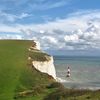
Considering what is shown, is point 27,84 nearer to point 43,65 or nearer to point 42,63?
point 42,63

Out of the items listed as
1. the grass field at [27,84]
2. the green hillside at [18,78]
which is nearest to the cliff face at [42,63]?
the grass field at [27,84]

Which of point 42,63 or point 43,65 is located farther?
point 43,65

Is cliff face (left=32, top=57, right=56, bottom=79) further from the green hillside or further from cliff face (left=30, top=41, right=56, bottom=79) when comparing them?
the green hillside

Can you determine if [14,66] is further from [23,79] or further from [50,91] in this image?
[50,91]

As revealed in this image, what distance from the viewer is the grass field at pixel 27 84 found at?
3931 cm

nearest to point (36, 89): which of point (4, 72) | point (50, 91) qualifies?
point (50, 91)

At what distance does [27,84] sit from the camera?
49562 millimetres

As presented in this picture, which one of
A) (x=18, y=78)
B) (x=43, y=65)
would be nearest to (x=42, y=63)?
(x=43, y=65)

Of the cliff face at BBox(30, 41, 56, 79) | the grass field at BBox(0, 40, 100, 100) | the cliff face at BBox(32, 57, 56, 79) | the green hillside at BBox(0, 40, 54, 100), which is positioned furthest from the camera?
the cliff face at BBox(30, 41, 56, 79)

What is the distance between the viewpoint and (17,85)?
47.9 meters

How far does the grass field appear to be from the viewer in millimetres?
39306

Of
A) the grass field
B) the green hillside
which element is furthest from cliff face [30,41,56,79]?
the green hillside

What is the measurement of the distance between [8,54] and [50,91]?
23373 millimetres

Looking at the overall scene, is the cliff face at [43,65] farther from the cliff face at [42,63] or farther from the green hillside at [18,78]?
the green hillside at [18,78]
